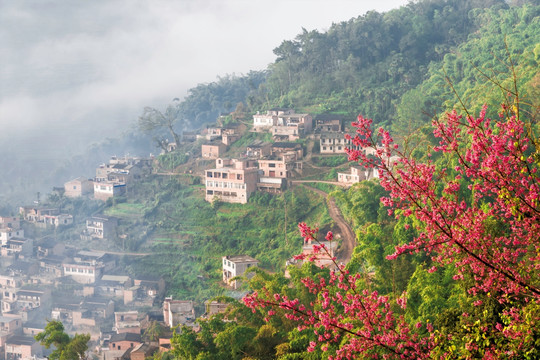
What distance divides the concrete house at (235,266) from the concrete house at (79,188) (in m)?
13.5

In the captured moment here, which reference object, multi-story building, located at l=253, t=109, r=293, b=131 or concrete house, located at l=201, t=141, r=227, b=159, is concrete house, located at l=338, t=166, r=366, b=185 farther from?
concrete house, located at l=201, t=141, r=227, b=159

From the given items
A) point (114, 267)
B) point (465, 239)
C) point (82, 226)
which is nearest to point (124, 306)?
point (114, 267)

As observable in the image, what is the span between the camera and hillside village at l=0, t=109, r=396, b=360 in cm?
2058

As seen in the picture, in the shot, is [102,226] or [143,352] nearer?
[143,352]

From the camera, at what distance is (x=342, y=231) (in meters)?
20.4

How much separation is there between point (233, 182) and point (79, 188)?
11.0 meters

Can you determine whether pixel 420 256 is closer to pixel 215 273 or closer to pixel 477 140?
pixel 477 140

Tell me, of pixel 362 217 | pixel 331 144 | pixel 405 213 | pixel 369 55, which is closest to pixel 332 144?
pixel 331 144

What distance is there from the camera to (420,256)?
10.7 m

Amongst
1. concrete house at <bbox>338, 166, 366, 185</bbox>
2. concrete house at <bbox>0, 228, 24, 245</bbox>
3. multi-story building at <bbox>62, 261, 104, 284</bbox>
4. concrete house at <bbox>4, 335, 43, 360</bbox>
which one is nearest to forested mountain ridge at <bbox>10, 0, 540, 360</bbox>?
concrete house at <bbox>338, 166, 366, 185</bbox>

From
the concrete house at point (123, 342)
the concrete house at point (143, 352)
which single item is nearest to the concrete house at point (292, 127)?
the concrete house at point (123, 342)

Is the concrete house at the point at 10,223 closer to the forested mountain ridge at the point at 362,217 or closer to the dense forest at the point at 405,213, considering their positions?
the forested mountain ridge at the point at 362,217

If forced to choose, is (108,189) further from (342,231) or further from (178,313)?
(342,231)

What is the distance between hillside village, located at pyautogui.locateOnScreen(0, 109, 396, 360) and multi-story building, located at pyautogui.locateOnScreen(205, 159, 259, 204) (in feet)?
0.14
